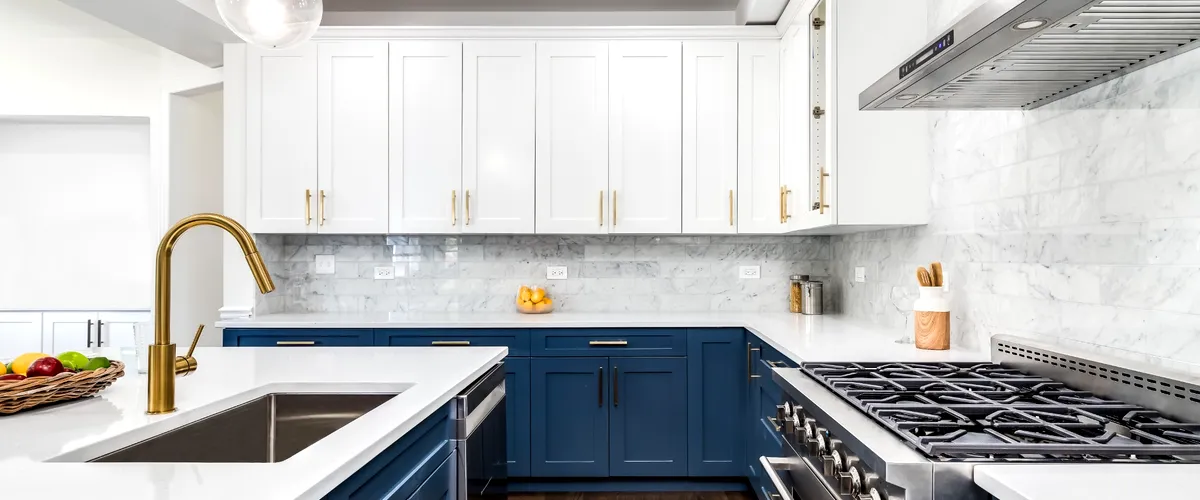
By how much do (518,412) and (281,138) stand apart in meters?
1.93

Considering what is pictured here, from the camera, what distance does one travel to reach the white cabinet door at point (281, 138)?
12.2ft

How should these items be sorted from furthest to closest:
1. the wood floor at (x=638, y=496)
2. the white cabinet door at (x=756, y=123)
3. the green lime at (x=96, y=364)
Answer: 1. the white cabinet door at (x=756, y=123)
2. the wood floor at (x=638, y=496)
3. the green lime at (x=96, y=364)

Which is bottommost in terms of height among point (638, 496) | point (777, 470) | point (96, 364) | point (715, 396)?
point (638, 496)

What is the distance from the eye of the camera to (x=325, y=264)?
4.07 metres

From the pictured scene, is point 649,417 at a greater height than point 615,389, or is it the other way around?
point 615,389

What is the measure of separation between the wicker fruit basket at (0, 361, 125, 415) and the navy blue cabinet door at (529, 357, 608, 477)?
6.92 ft

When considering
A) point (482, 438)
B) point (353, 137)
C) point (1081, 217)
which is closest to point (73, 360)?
point (482, 438)

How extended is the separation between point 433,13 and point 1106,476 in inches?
156

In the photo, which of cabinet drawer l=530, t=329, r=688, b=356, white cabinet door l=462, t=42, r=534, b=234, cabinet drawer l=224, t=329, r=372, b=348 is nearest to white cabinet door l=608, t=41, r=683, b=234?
white cabinet door l=462, t=42, r=534, b=234

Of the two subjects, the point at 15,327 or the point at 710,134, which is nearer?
the point at 710,134

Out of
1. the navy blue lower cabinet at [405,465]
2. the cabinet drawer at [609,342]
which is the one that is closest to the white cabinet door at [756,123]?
the cabinet drawer at [609,342]

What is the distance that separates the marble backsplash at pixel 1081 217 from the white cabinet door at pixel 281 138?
3026 millimetres

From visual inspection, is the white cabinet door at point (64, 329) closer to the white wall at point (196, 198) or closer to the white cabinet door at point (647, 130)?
the white wall at point (196, 198)

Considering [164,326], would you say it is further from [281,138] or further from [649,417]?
[281,138]
